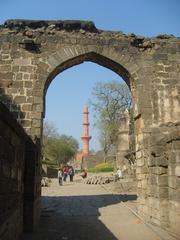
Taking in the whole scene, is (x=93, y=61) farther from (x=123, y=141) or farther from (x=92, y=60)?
(x=123, y=141)

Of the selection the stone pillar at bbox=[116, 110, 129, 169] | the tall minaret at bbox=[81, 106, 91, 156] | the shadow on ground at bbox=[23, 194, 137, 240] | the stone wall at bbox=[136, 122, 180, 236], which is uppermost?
the tall minaret at bbox=[81, 106, 91, 156]

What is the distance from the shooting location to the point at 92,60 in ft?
33.3

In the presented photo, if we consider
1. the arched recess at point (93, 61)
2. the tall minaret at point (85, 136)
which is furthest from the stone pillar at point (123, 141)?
the tall minaret at point (85, 136)

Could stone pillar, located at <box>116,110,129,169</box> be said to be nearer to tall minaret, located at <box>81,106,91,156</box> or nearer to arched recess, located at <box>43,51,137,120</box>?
arched recess, located at <box>43,51,137,120</box>

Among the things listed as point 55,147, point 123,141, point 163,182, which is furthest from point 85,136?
point 163,182

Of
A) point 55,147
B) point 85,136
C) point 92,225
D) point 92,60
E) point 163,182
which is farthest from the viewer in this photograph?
point 85,136

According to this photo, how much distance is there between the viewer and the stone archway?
9.03 meters

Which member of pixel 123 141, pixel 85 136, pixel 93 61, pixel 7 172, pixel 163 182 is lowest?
pixel 163 182

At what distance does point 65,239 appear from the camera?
6094mm

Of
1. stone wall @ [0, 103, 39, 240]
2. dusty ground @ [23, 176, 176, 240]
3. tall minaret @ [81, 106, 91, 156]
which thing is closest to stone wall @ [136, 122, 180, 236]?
dusty ground @ [23, 176, 176, 240]

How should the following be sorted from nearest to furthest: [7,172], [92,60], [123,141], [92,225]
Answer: [7,172] → [92,225] → [92,60] → [123,141]

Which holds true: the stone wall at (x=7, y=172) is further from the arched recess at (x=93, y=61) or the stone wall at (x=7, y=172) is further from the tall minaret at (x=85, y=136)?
the tall minaret at (x=85, y=136)

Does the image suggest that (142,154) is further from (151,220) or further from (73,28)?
(73,28)

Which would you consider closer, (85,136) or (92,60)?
(92,60)
